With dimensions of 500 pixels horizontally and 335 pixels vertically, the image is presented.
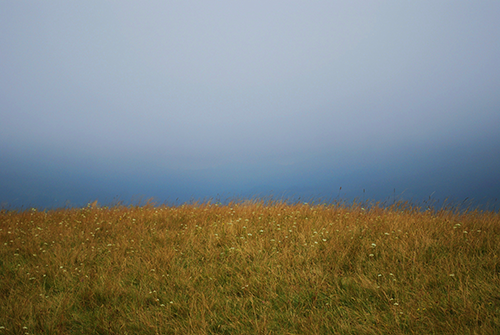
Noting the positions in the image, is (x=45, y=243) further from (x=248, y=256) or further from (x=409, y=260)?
(x=409, y=260)

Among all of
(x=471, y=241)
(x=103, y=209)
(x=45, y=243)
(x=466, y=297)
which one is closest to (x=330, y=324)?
(x=466, y=297)

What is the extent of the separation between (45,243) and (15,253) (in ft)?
1.90

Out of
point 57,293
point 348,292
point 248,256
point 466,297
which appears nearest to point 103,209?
point 57,293

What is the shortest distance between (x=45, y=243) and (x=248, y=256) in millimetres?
4449

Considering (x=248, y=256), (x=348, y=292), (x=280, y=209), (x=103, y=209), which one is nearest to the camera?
(x=348, y=292)

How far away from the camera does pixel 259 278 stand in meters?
4.33

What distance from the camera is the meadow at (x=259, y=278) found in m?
3.45

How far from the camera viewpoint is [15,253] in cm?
618

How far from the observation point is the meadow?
3.45 m

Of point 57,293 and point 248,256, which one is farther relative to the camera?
point 248,256

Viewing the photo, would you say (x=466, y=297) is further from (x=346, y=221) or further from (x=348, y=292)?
(x=346, y=221)

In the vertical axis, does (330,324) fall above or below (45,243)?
below

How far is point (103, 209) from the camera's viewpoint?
393 inches

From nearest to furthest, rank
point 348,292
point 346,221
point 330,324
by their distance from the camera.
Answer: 1. point 330,324
2. point 348,292
3. point 346,221
